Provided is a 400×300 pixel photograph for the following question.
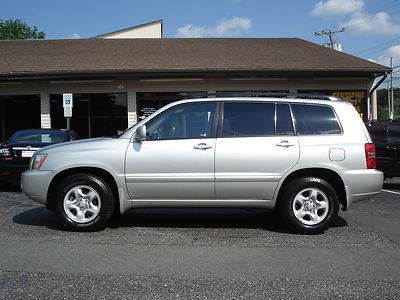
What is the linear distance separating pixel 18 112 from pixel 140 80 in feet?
16.6

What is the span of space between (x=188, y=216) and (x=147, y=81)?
1068cm

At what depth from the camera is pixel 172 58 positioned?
18062 mm

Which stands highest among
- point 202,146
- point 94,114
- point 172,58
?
point 172,58

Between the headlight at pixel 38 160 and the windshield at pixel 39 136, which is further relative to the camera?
the windshield at pixel 39 136

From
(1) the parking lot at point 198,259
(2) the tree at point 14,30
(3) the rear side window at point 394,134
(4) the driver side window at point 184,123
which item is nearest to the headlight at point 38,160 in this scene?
(1) the parking lot at point 198,259

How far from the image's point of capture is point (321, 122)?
20.9ft

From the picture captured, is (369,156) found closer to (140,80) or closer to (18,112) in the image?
(140,80)

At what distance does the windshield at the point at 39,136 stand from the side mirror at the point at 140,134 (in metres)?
5.27

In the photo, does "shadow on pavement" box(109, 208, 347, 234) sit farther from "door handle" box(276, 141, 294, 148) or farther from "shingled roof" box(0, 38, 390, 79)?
"shingled roof" box(0, 38, 390, 79)

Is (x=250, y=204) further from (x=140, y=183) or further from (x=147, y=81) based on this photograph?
(x=147, y=81)

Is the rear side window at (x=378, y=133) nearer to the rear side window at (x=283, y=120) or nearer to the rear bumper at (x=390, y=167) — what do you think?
the rear bumper at (x=390, y=167)

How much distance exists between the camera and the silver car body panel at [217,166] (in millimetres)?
6113

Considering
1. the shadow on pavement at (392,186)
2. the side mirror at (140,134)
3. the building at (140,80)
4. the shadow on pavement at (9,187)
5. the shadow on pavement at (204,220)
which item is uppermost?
the building at (140,80)

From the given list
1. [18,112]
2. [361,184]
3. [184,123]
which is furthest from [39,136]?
[18,112]
